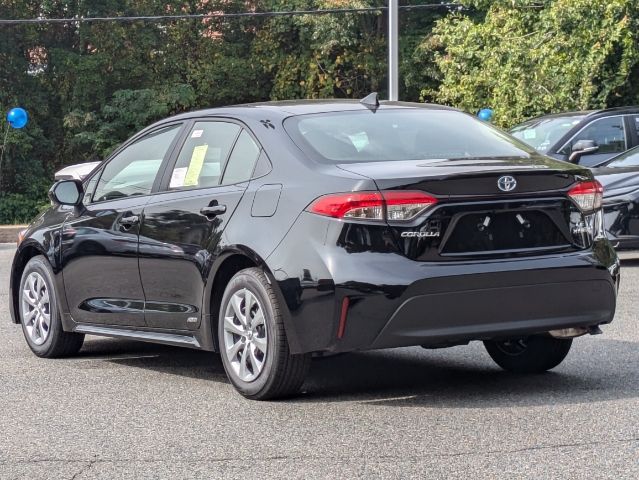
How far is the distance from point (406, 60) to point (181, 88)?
747 centimetres

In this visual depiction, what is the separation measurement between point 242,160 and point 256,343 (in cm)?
106

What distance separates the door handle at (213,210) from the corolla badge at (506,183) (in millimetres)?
1492

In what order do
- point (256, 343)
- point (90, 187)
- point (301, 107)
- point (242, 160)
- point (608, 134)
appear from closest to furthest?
point (256, 343) → point (242, 160) → point (301, 107) → point (90, 187) → point (608, 134)

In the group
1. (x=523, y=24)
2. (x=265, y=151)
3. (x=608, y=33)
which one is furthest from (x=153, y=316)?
(x=523, y=24)

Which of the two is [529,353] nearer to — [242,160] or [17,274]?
[242,160]

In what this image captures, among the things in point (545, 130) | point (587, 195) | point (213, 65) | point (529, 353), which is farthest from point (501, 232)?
point (213, 65)

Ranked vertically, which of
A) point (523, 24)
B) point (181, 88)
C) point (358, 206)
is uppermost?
point (358, 206)

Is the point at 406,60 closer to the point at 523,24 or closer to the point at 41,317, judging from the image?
the point at 523,24

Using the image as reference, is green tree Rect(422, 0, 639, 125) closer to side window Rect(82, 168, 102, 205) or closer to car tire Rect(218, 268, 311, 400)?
side window Rect(82, 168, 102, 205)

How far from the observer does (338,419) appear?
21.0 feet

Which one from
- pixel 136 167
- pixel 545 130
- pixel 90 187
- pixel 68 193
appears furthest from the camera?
pixel 545 130

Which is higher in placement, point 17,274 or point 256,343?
point 256,343

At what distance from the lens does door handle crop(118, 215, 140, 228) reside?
7891 millimetres

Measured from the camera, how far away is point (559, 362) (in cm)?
762
